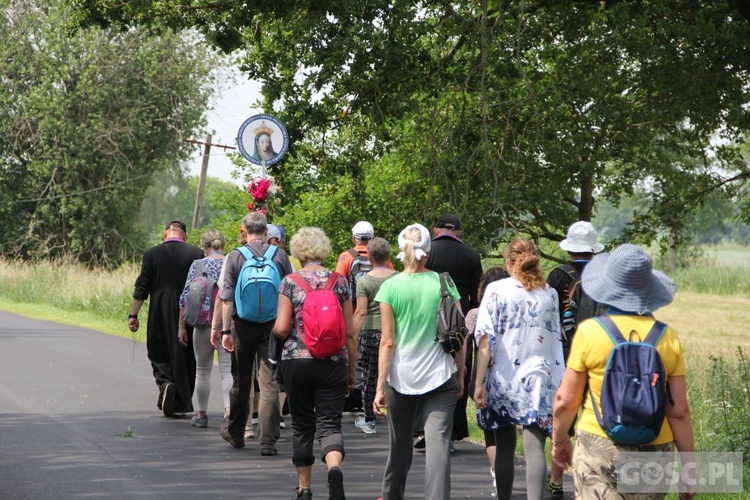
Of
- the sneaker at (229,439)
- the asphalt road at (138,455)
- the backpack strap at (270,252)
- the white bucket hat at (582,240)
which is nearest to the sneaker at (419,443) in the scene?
the asphalt road at (138,455)

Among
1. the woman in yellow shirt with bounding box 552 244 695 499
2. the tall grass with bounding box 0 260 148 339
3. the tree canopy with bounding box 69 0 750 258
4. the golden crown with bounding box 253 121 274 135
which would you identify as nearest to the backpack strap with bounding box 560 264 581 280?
the woman in yellow shirt with bounding box 552 244 695 499

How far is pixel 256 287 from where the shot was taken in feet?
28.5

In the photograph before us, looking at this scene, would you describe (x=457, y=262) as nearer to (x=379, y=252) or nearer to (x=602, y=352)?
(x=379, y=252)

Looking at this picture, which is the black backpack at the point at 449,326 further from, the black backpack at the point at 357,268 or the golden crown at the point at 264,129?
the golden crown at the point at 264,129

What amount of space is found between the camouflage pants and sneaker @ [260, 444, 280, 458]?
467cm

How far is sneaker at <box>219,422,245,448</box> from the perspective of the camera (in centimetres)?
916

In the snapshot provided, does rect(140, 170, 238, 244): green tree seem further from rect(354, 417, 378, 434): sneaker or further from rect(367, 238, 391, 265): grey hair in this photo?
rect(367, 238, 391, 265): grey hair

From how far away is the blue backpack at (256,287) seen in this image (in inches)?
342

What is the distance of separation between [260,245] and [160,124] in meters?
41.2

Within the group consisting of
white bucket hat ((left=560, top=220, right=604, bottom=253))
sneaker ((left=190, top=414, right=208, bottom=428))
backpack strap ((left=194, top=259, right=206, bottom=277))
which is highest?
white bucket hat ((left=560, top=220, right=604, bottom=253))

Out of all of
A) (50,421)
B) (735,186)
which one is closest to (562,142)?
(735,186)

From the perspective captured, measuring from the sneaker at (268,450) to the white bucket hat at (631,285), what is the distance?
4743 mm

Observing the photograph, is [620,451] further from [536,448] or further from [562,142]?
[562,142]

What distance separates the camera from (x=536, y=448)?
648 cm
